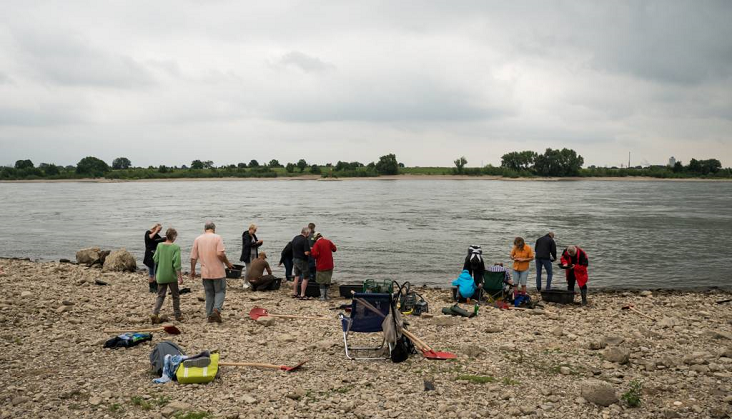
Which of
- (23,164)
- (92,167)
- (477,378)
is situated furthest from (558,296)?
(23,164)

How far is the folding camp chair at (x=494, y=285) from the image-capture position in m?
13.0

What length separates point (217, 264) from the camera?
10062mm

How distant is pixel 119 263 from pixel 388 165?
154410 millimetres

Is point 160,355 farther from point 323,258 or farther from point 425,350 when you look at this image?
point 323,258

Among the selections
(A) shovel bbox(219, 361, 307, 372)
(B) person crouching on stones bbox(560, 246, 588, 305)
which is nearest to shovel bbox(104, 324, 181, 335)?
(A) shovel bbox(219, 361, 307, 372)

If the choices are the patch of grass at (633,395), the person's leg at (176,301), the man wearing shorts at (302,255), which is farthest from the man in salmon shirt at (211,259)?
the patch of grass at (633,395)

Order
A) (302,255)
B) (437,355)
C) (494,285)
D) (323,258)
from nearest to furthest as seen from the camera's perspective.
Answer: (437,355) → (323,258) → (494,285) → (302,255)

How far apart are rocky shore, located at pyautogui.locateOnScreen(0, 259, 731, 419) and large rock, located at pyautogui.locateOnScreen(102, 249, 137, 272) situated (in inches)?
232

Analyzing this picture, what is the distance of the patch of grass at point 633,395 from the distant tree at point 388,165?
16505cm

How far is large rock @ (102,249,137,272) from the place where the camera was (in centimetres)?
1830

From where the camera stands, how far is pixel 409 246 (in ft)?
90.3

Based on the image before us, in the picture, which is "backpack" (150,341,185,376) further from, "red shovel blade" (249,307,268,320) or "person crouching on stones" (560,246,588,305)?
"person crouching on stones" (560,246,588,305)

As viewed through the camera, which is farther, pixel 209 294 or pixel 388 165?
pixel 388 165

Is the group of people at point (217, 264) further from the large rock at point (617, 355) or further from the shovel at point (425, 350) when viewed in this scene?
the large rock at point (617, 355)
